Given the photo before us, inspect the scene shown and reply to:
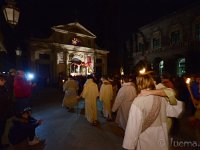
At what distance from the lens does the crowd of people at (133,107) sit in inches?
108

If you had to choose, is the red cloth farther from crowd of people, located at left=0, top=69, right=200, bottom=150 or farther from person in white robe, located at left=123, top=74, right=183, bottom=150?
person in white robe, located at left=123, top=74, right=183, bottom=150

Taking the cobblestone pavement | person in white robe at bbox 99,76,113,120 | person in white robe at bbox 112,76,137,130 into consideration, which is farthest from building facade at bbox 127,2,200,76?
person in white robe at bbox 112,76,137,130

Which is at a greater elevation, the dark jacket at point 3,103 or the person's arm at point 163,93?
the person's arm at point 163,93

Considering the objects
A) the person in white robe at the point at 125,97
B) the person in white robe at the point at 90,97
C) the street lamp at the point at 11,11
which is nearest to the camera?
the person in white robe at the point at 125,97

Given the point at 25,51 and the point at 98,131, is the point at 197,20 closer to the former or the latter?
the point at 98,131

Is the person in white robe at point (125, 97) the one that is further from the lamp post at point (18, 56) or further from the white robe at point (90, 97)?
the lamp post at point (18, 56)

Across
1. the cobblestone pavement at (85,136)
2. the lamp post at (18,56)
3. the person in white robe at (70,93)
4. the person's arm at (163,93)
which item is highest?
the lamp post at (18,56)

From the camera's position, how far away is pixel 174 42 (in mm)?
27125

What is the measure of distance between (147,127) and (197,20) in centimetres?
2452

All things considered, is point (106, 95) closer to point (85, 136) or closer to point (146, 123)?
point (85, 136)

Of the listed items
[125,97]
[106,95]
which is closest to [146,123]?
[125,97]

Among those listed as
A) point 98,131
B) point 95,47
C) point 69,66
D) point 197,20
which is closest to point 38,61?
point 69,66

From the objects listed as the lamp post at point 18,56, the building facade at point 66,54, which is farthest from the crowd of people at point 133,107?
the building facade at point 66,54

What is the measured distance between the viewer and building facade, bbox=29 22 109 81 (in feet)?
100
